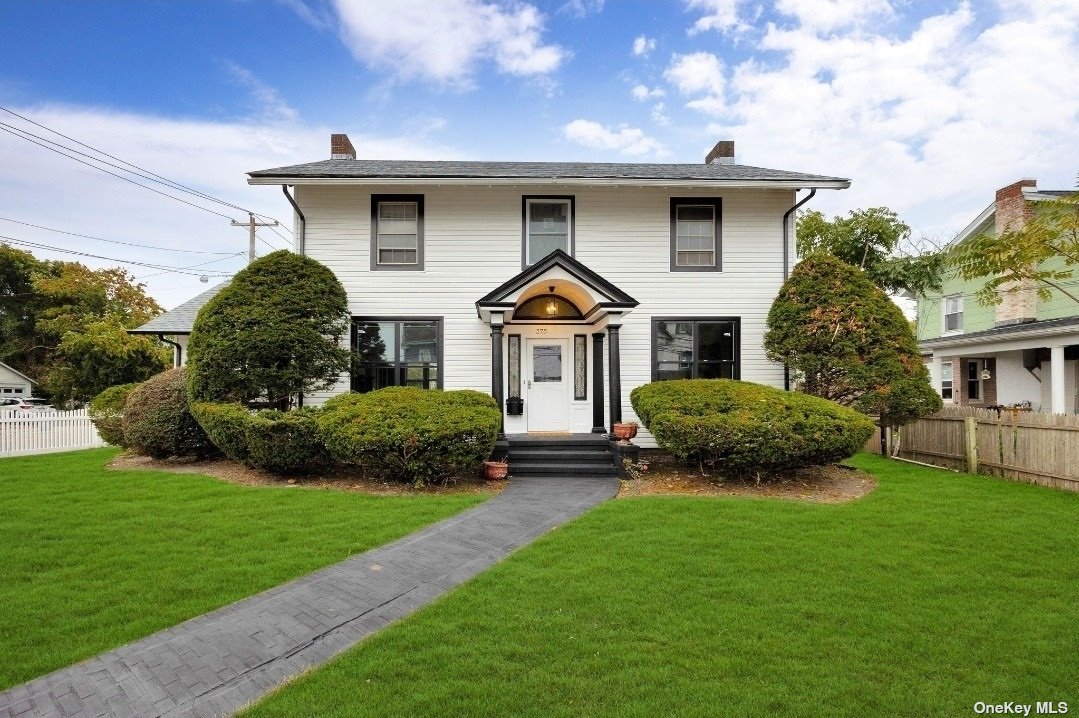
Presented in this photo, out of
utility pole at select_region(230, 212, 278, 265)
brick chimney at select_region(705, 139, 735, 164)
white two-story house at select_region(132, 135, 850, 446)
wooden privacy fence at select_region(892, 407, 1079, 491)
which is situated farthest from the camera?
utility pole at select_region(230, 212, 278, 265)

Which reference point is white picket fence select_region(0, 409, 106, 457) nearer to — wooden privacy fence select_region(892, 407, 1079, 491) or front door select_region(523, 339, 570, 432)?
front door select_region(523, 339, 570, 432)

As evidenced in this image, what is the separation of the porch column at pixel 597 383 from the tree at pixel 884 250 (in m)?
10.8

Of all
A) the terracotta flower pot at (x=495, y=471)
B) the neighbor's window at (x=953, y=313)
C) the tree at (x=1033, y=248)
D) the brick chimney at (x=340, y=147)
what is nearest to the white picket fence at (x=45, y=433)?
the brick chimney at (x=340, y=147)

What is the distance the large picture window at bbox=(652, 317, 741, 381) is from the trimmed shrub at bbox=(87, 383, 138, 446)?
11677 mm

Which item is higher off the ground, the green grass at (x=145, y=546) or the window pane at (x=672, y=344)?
the window pane at (x=672, y=344)

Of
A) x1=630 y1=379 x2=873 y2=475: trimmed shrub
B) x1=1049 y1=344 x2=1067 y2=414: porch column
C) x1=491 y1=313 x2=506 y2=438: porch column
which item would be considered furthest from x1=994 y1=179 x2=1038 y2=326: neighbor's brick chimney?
x1=491 y1=313 x2=506 y2=438: porch column

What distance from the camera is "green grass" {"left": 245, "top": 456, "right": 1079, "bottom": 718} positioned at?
274cm

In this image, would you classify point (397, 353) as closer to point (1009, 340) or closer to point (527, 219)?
point (527, 219)

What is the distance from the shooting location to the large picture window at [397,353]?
11.0m

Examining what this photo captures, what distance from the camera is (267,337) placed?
9109 millimetres

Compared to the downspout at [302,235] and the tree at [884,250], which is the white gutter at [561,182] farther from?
the tree at [884,250]

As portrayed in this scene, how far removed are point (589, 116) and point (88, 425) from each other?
17.3 m

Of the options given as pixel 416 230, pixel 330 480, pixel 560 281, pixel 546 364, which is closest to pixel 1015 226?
pixel 560 281

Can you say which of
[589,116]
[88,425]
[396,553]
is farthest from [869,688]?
[88,425]
